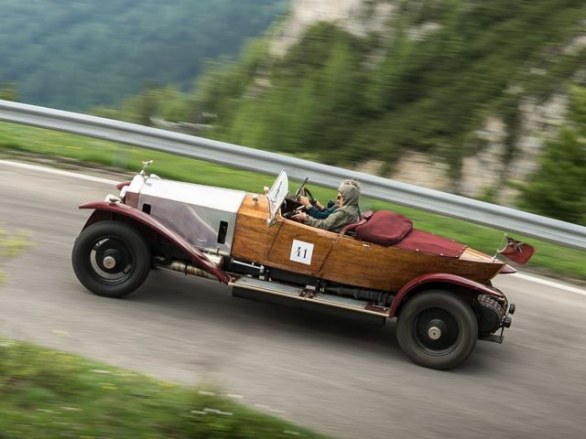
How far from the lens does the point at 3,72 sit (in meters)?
109

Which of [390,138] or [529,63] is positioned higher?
[529,63]

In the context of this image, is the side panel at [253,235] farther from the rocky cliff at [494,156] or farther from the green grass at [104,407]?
the rocky cliff at [494,156]

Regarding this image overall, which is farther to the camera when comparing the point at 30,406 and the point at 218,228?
the point at 218,228

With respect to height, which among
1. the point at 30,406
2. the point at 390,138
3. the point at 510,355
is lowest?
the point at 30,406

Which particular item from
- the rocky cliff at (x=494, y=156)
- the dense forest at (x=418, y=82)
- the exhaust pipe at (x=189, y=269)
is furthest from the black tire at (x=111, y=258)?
the rocky cliff at (x=494, y=156)

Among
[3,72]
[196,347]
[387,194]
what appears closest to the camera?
[196,347]

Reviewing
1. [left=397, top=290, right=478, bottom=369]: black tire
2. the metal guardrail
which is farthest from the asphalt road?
the metal guardrail

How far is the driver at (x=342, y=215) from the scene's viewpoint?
767 centimetres

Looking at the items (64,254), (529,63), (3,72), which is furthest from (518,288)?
(3,72)

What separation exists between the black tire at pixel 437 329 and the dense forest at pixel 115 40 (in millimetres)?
97426

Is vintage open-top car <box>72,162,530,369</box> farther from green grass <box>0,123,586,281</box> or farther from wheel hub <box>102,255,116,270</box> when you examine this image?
green grass <box>0,123,586,281</box>

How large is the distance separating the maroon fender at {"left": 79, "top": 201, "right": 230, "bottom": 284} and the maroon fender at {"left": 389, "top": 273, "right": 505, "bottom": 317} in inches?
57.1

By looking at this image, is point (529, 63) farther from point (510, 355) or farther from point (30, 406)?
point (30, 406)

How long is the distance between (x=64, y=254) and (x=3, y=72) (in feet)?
351
